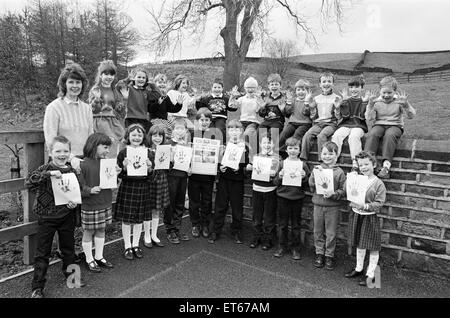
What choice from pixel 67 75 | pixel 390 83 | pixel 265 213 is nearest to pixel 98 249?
pixel 67 75

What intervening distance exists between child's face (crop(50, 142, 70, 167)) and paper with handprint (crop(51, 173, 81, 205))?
133 mm

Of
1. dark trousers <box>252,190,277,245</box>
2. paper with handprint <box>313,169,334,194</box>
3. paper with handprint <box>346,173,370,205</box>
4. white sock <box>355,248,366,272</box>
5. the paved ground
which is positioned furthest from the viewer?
dark trousers <box>252,190,277,245</box>

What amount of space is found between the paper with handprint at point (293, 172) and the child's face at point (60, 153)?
8.16ft

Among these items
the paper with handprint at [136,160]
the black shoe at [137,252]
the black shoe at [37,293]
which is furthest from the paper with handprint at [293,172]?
the black shoe at [37,293]

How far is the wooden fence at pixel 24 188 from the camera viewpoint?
3664mm

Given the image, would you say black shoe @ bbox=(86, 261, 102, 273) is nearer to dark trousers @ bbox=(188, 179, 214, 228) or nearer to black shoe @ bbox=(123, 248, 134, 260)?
black shoe @ bbox=(123, 248, 134, 260)

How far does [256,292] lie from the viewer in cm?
348

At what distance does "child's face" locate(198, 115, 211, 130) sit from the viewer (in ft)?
16.2

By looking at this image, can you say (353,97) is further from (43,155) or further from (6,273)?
(6,273)

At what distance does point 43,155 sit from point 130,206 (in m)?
1.16

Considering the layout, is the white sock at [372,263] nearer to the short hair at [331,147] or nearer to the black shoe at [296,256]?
the black shoe at [296,256]

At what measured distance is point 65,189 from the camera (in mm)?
3348

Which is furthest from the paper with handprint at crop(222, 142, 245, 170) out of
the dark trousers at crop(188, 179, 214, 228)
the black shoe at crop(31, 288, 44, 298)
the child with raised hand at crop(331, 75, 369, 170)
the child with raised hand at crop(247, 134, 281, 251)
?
the black shoe at crop(31, 288, 44, 298)
